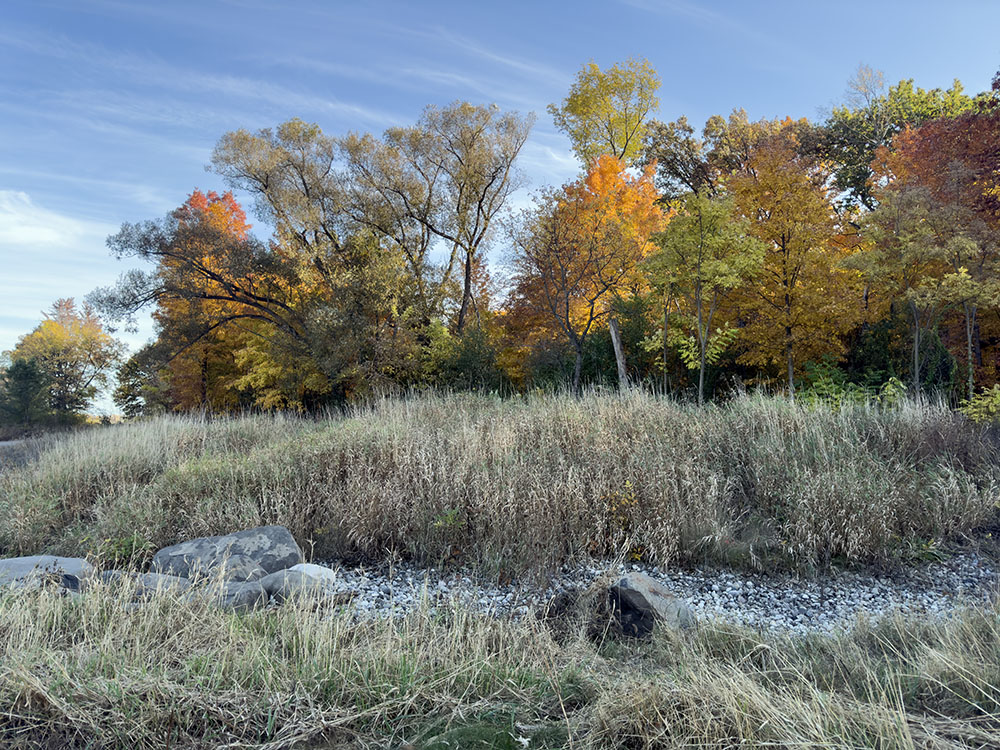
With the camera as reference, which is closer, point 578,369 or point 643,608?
point 643,608

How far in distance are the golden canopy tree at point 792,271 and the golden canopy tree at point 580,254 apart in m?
3.15

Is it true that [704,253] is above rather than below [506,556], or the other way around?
above

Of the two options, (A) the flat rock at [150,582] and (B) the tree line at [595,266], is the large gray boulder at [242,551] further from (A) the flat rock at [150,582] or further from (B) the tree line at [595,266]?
(B) the tree line at [595,266]

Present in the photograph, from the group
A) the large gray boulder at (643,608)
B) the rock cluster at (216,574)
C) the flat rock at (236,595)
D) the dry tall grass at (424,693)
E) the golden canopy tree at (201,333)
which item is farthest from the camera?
the golden canopy tree at (201,333)

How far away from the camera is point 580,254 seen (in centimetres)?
1791

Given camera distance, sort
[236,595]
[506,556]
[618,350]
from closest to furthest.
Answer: [236,595]
[506,556]
[618,350]

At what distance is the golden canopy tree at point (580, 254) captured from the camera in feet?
58.4

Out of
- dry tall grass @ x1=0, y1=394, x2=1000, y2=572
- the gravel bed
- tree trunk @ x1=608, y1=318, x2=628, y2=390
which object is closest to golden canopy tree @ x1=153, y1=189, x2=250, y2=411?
dry tall grass @ x1=0, y1=394, x2=1000, y2=572

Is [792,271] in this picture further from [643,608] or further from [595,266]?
[643,608]

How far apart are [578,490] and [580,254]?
41.4ft

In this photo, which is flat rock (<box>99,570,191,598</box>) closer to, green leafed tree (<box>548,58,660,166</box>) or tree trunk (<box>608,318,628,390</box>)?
tree trunk (<box>608,318,628,390</box>)

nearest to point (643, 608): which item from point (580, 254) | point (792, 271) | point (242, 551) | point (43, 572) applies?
point (242, 551)

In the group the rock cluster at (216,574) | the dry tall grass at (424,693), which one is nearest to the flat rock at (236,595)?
the rock cluster at (216,574)

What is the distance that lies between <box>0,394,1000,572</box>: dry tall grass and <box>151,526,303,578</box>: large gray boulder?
37cm
